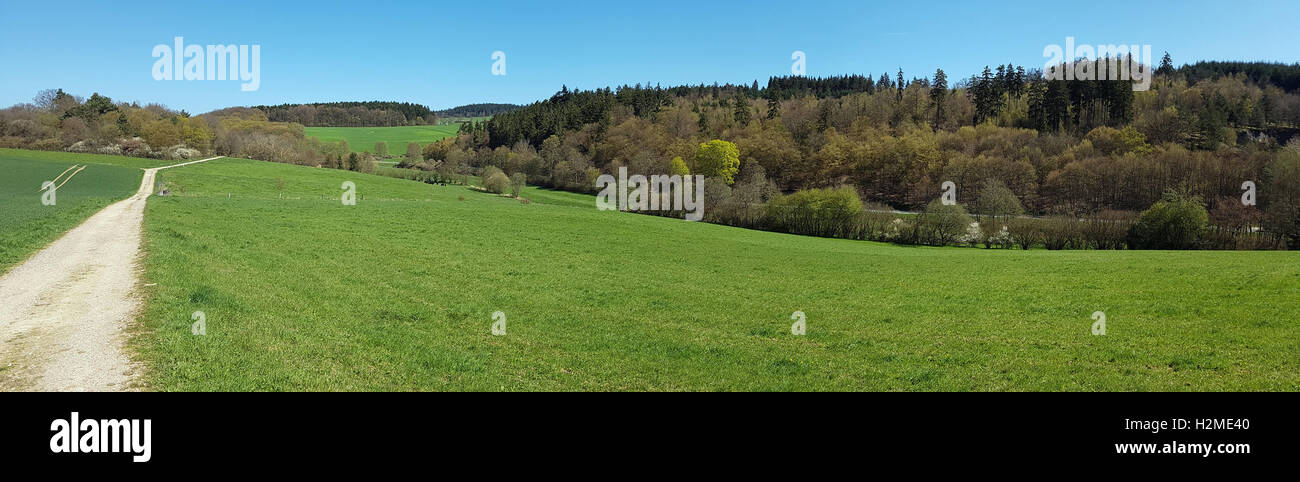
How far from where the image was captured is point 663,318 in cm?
1866

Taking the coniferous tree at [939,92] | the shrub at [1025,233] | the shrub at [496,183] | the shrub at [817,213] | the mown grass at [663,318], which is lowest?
the mown grass at [663,318]

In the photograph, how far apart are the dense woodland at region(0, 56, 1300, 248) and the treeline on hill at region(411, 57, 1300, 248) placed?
0.35m

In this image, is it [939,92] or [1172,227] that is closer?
[1172,227]

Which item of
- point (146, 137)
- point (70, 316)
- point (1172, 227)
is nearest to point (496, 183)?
point (146, 137)

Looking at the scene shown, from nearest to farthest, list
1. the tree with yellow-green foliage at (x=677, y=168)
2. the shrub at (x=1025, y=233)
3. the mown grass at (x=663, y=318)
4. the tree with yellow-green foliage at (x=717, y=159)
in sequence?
1. the mown grass at (x=663, y=318)
2. the shrub at (x=1025, y=233)
3. the tree with yellow-green foliage at (x=677, y=168)
4. the tree with yellow-green foliage at (x=717, y=159)

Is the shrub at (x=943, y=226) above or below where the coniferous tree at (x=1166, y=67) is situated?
below

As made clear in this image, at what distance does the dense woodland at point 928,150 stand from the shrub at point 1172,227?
10.3 inches

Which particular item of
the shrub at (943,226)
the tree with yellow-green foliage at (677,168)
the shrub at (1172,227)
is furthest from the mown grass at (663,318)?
the tree with yellow-green foliage at (677,168)

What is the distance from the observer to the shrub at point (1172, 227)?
59.4 meters

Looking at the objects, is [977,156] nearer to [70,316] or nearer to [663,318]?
[663,318]

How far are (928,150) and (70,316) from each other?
128309mm

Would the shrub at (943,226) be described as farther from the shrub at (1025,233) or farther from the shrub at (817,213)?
the shrub at (817,213)
